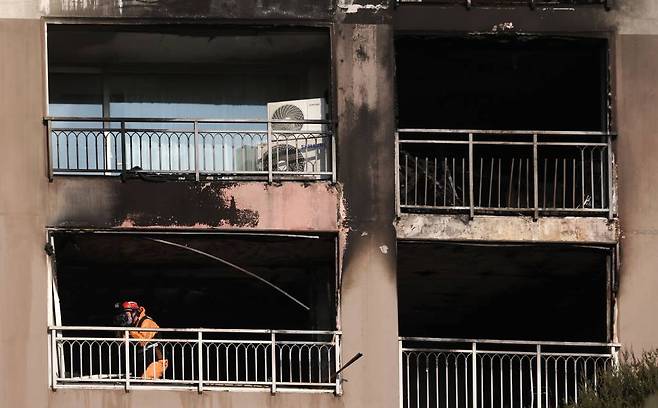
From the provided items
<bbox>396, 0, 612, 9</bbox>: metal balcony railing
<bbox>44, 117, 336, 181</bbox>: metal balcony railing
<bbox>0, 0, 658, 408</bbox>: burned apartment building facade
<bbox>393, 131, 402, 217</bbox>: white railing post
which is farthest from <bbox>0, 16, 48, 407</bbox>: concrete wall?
<bbox>396, 0, 612, 9</bbox>: metal balcony railing

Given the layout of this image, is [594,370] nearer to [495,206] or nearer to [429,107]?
[495,206]

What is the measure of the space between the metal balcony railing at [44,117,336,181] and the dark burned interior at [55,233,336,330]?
→ 94 centimetres

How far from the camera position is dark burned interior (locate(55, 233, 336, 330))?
24688mm

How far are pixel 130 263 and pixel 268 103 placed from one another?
3080mm

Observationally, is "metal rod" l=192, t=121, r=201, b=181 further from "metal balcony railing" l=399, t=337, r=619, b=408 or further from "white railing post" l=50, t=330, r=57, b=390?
"metal balcony railing" l=399, t=337, r=619, b=408

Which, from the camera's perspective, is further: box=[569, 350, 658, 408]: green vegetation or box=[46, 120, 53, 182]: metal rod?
box=[46, 120, 53, 182]: metal rod

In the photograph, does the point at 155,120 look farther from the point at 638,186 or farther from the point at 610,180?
the point at 638,186

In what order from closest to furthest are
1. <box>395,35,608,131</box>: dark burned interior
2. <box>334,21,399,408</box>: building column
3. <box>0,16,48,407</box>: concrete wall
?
1. <box>0,16,48,407</box>: concrete wall
2. <box>334,21,399,408</box>: building column
3. <box>395,35,608,131</box>: dark burned interior

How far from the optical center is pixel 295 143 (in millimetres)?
25328

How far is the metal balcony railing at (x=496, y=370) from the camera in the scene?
23.8 meters

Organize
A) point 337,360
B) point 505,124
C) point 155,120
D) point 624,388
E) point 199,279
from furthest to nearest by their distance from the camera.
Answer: point 505,124
point 199,279
point 155,120
point 337,360
point 624,388

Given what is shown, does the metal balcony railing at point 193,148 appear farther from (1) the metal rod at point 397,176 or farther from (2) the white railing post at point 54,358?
(2) the white railing post at point 54,358

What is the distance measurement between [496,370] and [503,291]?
1.78 meters

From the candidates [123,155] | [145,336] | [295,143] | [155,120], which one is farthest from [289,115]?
[145,336]
